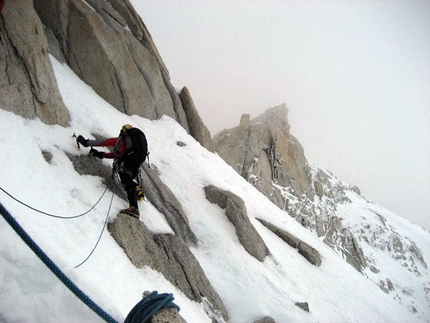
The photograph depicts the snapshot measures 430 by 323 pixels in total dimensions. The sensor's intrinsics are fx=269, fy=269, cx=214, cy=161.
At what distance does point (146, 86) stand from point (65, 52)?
5000mm

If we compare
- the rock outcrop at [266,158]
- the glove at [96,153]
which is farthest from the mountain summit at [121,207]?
the rock outcrop at [266,158]

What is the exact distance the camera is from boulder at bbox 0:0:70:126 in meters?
8.80

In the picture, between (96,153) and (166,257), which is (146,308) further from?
(96,153)

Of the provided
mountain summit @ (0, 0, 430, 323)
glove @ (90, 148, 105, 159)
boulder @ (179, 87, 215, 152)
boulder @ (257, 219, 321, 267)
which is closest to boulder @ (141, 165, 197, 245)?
mountain summit @ (0, 0, 430, 323)

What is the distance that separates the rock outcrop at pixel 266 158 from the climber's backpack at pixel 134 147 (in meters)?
41.4

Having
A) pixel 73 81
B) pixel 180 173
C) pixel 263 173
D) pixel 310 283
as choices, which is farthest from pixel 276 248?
pixel 263 173

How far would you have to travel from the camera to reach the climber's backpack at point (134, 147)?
932 cm

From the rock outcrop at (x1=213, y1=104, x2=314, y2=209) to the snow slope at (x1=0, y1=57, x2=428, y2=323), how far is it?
31569 millimetres

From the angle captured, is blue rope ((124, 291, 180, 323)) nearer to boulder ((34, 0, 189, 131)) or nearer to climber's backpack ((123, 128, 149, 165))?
climber's backpack ((123, 128, 149, 165))

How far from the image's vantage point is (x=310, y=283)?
565 inches

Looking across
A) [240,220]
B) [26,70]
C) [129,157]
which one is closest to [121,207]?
[129,157]

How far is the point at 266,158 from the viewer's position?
56031 mm

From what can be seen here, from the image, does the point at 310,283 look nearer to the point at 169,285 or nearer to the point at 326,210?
the point at 169,285

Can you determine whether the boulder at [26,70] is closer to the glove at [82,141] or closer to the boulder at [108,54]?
the glove at [82,141]
